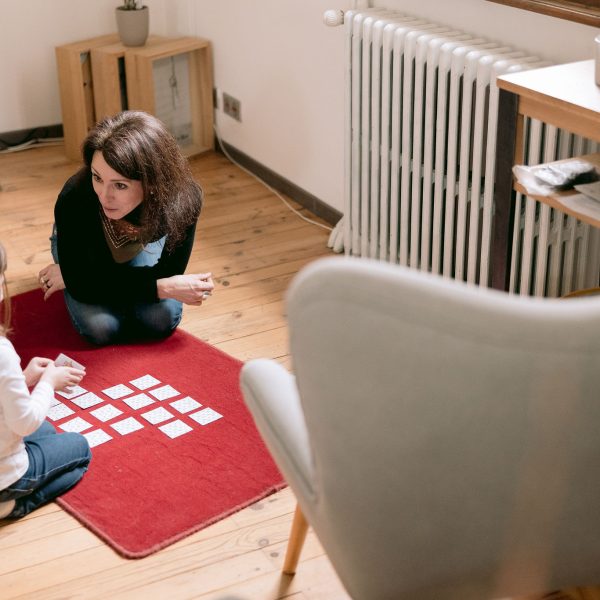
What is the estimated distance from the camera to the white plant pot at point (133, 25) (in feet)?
13.2

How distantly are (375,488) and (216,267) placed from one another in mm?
2110

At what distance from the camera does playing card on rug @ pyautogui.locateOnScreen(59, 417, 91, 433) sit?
2428 mm

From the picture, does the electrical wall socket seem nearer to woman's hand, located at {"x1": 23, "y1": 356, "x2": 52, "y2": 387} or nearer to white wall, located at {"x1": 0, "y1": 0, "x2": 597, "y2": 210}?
white wall, located at {"x1": 0, "y1": 0, "x2": 597, "y2": 210}

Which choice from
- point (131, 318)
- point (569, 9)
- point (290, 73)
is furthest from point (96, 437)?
point (290, 73)

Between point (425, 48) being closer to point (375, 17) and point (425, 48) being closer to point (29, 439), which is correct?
point (375, 17)

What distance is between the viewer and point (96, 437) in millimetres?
2398

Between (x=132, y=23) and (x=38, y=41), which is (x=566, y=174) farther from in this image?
(x=38, y=41)

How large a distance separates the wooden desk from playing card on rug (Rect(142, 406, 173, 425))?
2.80 ft

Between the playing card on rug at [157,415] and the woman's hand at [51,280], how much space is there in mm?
600

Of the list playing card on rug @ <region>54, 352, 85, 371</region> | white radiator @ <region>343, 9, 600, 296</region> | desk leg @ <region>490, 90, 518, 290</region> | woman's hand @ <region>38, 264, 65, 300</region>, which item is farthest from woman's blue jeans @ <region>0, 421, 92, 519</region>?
white radiator @ <region>343, 9, 600, 296</region>

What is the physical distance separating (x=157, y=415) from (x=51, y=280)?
671 millimetres

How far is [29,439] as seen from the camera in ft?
7.19

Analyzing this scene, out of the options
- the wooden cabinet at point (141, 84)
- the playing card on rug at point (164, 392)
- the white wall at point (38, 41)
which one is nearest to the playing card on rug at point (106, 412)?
the playing card on rug at point (164, 392)

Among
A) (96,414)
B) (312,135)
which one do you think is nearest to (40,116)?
(312,135)
